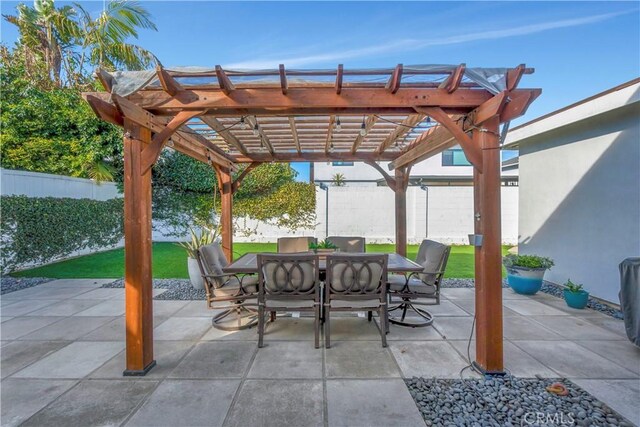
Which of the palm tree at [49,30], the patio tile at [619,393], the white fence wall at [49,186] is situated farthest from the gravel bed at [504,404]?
the palm tree at [49,30]

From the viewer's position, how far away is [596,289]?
4.73m

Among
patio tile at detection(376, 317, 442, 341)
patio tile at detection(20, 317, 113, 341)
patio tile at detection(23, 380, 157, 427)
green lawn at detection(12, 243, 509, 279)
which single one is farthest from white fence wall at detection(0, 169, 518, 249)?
patio tile at detection(23, 380, 157, 427)

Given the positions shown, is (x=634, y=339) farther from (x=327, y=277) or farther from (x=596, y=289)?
(x=327, y=277)

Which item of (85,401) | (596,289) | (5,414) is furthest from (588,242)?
(5,414)

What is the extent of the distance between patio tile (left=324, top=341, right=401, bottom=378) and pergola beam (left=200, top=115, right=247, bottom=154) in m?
2.82

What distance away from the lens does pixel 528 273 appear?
511cm

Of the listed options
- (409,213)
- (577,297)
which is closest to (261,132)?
(577,297)

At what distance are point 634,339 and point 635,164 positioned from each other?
260cm

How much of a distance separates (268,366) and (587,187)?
5.61m

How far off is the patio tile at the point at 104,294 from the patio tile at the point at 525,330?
18.6 ft

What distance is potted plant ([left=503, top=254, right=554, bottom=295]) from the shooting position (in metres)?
5.07

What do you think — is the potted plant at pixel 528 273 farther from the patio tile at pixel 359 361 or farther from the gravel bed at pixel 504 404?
the patio tile at pixel 359 361

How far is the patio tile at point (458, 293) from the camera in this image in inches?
201

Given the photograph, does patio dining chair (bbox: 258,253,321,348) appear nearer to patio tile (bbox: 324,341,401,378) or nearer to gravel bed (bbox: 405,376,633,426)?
patio tile (bbox: 324,341,401,378)
